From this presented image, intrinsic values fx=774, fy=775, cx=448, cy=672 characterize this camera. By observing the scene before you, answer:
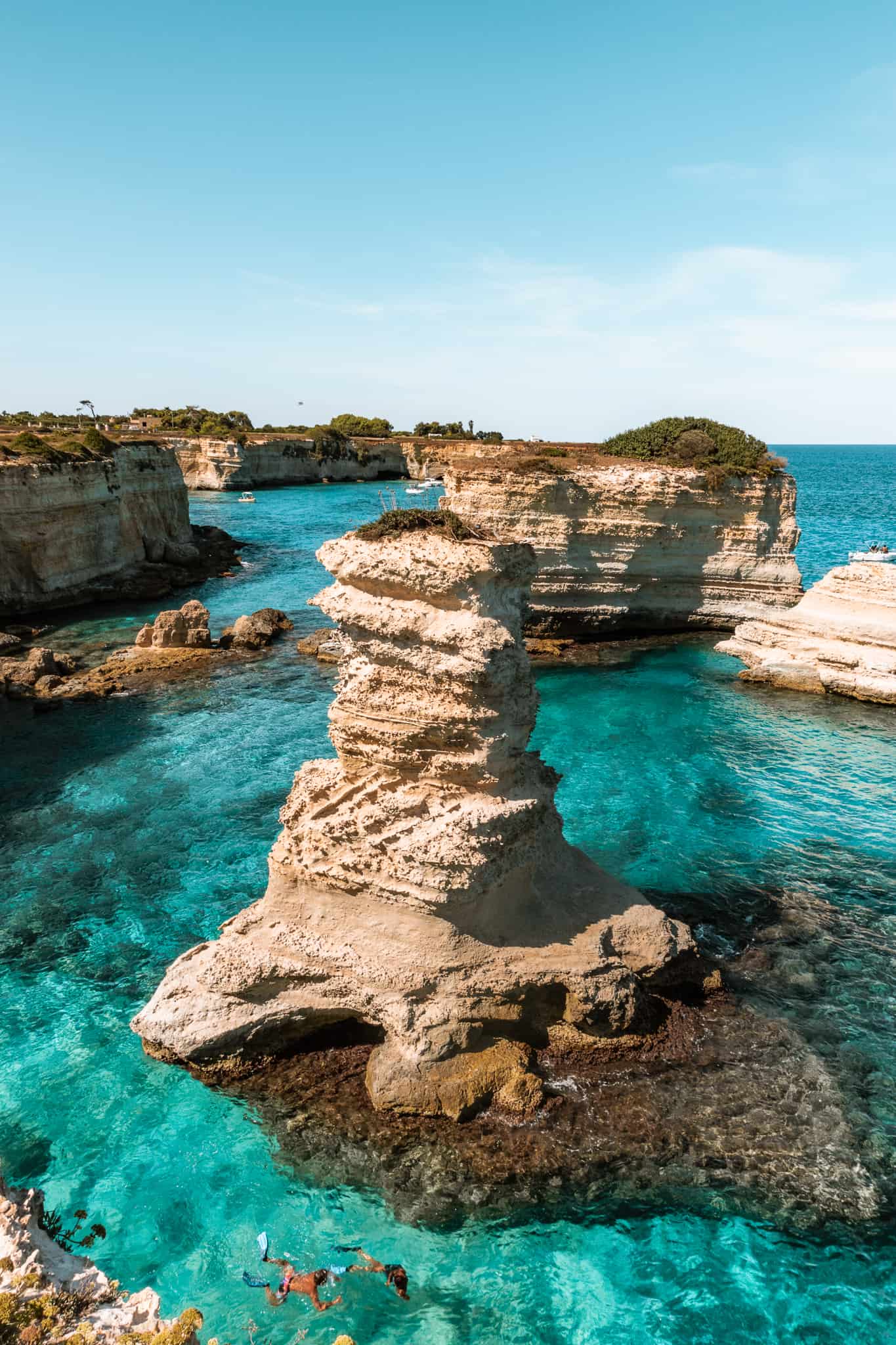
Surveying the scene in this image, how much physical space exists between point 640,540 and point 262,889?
2408cm

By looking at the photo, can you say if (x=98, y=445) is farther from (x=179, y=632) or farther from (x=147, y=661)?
(x=147, y=661)

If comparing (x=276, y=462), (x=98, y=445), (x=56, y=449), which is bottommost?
(x=56, y=449)

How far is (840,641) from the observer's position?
29.7m

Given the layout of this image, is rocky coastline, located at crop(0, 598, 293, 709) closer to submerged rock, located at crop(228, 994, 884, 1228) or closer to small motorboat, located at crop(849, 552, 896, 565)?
submerged rock, located at crop(228, 994, 884, 1228)

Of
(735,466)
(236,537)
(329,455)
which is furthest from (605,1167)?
(329,455)

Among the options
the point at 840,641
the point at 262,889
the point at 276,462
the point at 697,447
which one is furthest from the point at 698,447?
the point at 276,462

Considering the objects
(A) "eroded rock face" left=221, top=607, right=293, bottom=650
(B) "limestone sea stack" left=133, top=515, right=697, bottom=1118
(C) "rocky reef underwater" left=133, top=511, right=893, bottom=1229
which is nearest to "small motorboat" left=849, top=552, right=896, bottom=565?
(C) "rocky reef underwater" left=133, top=511, right=893, bottom=1229

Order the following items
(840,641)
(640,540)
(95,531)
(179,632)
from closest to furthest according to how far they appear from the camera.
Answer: (840,641)
(179,632)
(640,540)
(95,531)

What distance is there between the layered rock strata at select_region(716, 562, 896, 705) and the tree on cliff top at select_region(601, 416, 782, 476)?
7374 mm

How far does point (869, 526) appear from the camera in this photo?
80438mm

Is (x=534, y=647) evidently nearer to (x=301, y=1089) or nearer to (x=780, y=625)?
(x=780, y=625)

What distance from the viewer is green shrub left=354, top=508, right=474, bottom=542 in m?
12.0

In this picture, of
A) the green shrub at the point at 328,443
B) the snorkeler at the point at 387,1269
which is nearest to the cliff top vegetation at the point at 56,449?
the snorkeler at the point at 387,1269

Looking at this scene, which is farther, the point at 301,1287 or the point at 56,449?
the point at 56,449
